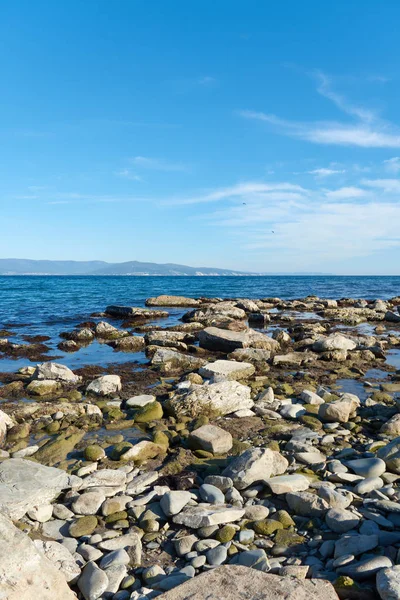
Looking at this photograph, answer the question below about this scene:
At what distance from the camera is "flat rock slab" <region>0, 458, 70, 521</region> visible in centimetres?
455

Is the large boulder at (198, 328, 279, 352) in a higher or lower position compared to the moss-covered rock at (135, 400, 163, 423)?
higher

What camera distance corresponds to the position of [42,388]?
9.62m

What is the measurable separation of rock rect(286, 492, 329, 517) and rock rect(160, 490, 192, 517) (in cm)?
115

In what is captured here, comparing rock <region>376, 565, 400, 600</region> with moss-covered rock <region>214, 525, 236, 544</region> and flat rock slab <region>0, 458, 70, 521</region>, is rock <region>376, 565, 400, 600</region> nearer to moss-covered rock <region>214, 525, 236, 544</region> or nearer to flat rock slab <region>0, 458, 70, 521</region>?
moss-covered rock <region>214, 525, 236, 544</region>

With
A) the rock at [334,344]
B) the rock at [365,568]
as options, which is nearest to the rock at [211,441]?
the rock at [365,568]

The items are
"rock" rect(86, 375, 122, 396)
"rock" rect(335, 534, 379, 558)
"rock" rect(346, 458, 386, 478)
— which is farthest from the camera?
"rock" rect(86, 375, 122, 396)


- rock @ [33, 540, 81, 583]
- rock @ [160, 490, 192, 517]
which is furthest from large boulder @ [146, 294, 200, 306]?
rock @ [33, 540, 81, 583]

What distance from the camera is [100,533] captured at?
4.43 metres

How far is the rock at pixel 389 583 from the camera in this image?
309 cm

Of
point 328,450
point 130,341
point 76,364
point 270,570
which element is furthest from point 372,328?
point 270,570

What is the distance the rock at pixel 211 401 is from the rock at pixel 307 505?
11.3 ft

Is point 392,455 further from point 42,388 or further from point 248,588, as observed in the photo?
point 42,388

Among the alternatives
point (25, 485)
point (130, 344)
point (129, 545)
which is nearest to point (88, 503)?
point (25, 485)

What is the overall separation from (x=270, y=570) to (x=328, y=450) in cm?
312
